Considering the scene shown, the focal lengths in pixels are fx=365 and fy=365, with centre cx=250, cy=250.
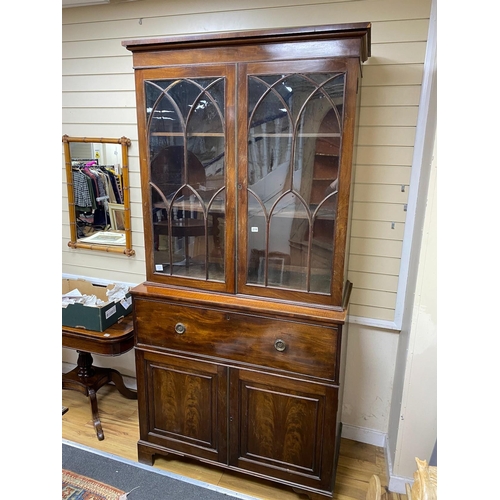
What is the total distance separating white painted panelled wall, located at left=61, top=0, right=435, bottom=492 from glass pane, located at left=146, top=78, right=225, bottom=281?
0.50 m

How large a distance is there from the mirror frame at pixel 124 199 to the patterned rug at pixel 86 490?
126cm

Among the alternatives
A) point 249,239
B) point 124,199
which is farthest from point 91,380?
point 249,239

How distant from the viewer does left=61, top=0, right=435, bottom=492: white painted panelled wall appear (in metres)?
1.74

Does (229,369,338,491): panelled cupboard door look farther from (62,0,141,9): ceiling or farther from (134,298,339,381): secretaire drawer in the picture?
(62,0,141,9): ceiling

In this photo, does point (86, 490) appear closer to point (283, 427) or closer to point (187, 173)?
point (283, 427)

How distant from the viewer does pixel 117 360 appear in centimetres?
261

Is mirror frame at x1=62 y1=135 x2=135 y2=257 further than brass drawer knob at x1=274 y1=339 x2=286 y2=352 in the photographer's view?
Yes

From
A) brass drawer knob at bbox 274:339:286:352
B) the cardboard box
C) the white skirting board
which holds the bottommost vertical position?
the white skirting board

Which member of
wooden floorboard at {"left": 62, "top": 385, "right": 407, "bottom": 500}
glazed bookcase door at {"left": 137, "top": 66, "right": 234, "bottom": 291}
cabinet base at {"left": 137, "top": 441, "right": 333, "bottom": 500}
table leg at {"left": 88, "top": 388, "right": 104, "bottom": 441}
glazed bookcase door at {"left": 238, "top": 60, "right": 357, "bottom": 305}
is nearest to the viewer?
glazed bookcase door at {"left": 238, "top": 60, "right": 357, "bottom": 305}

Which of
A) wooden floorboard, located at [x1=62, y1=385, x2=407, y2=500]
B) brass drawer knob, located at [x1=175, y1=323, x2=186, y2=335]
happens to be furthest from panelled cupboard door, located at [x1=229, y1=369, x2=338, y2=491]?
brass drawer knob, located at [x1=175, y1=323, x2=186, y2=335]
